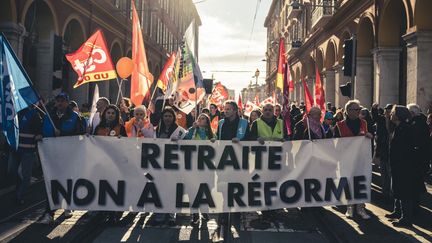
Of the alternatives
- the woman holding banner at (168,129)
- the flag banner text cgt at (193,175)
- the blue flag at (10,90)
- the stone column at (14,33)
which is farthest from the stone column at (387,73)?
the blue flag at (10,90)

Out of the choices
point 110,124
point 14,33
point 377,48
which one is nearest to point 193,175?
point 110,124

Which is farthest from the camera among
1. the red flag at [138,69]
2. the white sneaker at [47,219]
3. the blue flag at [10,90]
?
the red flag at [138,69]

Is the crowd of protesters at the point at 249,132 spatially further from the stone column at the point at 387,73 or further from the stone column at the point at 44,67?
the stone column at the point at 44,67

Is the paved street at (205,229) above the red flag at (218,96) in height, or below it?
below

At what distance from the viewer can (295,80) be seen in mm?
36656

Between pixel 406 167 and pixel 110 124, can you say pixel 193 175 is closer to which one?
pixel 110 124

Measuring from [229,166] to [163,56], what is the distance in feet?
115

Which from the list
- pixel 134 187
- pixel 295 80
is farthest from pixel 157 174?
pixel 295 80

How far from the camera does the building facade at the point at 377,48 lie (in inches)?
471

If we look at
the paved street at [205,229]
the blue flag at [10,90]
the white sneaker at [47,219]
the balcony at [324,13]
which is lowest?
the paved street at [205,229]

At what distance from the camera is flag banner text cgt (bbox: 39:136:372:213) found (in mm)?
5336

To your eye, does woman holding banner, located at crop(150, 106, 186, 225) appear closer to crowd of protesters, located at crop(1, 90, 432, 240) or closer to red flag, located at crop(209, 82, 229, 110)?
crowd of protesters, located at crop(1, 90, 432, 240)

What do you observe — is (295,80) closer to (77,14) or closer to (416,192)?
(77,14)

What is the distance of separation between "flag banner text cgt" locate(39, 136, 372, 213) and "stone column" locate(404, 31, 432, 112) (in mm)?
7608
